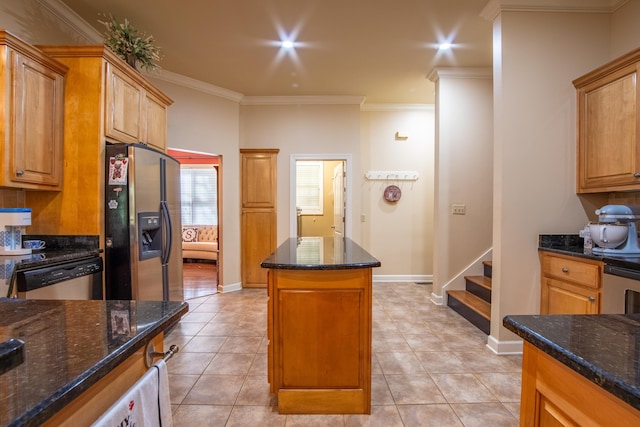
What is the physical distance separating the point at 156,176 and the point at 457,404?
2.87 meters

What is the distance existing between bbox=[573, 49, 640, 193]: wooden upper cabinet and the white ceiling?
3.71 ft

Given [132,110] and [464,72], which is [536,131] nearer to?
[464,72]

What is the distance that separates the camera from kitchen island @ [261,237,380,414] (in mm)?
1806

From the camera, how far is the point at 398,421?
1.77 metres

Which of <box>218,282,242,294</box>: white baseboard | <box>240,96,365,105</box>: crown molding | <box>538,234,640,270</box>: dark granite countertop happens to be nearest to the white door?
<box>240,96,365,105</box>: crown molding

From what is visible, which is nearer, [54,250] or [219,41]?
[54,250]

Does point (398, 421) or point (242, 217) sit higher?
point (242, 217)

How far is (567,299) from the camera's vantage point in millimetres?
2312

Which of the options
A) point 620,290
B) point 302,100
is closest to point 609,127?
point 620,290

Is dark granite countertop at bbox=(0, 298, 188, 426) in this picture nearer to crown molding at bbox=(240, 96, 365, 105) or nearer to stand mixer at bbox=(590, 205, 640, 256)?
stand mixer at bbox=(590, 205, 640, 256)

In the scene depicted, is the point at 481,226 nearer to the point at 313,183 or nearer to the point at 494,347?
the point at 494,347

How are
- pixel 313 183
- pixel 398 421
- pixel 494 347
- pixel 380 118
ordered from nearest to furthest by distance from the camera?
pixel 398 421
pixel 494 347
pixel 380 118
pixel 313 183

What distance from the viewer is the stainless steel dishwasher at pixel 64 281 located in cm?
172

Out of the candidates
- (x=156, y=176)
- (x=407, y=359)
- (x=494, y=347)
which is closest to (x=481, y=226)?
(x=494, y=347)
